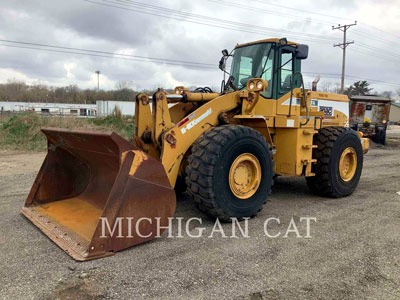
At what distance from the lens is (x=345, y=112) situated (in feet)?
23.7

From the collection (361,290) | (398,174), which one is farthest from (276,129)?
(398,174)

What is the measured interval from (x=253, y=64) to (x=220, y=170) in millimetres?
2370

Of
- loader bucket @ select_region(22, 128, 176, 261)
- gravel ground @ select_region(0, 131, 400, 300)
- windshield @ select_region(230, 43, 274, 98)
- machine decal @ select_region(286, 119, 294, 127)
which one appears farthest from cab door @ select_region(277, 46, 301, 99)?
loader bucket @ select_region(22, 128, 176, 261)

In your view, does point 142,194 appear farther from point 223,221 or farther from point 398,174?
point 398,174

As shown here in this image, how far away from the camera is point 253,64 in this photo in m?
5.63

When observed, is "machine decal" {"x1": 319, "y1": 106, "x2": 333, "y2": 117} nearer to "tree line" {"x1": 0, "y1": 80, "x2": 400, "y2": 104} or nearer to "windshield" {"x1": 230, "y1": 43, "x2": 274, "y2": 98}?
"windshield" {"x1": 230, "y1": 43, "x2": 274, "y2": 98}

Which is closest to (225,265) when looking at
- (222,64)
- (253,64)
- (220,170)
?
(220,170)

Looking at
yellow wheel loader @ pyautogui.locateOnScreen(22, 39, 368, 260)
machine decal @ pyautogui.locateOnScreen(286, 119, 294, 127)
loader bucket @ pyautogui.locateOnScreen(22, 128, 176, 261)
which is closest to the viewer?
loader bucket @ pyautogui.locateOnScreen(22, 128, 176, 261)

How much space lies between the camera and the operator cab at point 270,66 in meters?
5.45

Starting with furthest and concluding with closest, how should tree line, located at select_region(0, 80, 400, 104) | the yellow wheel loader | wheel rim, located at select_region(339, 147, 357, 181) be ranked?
1. tree line, located at select_region(0, 80, 400, 104)
2. wheel rim, located at select_region(339, 147, 357, 181)
3. the yellow wheel loader

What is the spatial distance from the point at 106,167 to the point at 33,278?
6.16ft

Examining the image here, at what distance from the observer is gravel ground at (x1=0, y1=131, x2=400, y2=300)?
2.79 metres

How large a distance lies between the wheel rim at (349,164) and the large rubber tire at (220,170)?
2.46 meters

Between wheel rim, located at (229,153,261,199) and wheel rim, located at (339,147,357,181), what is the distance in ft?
7.92
